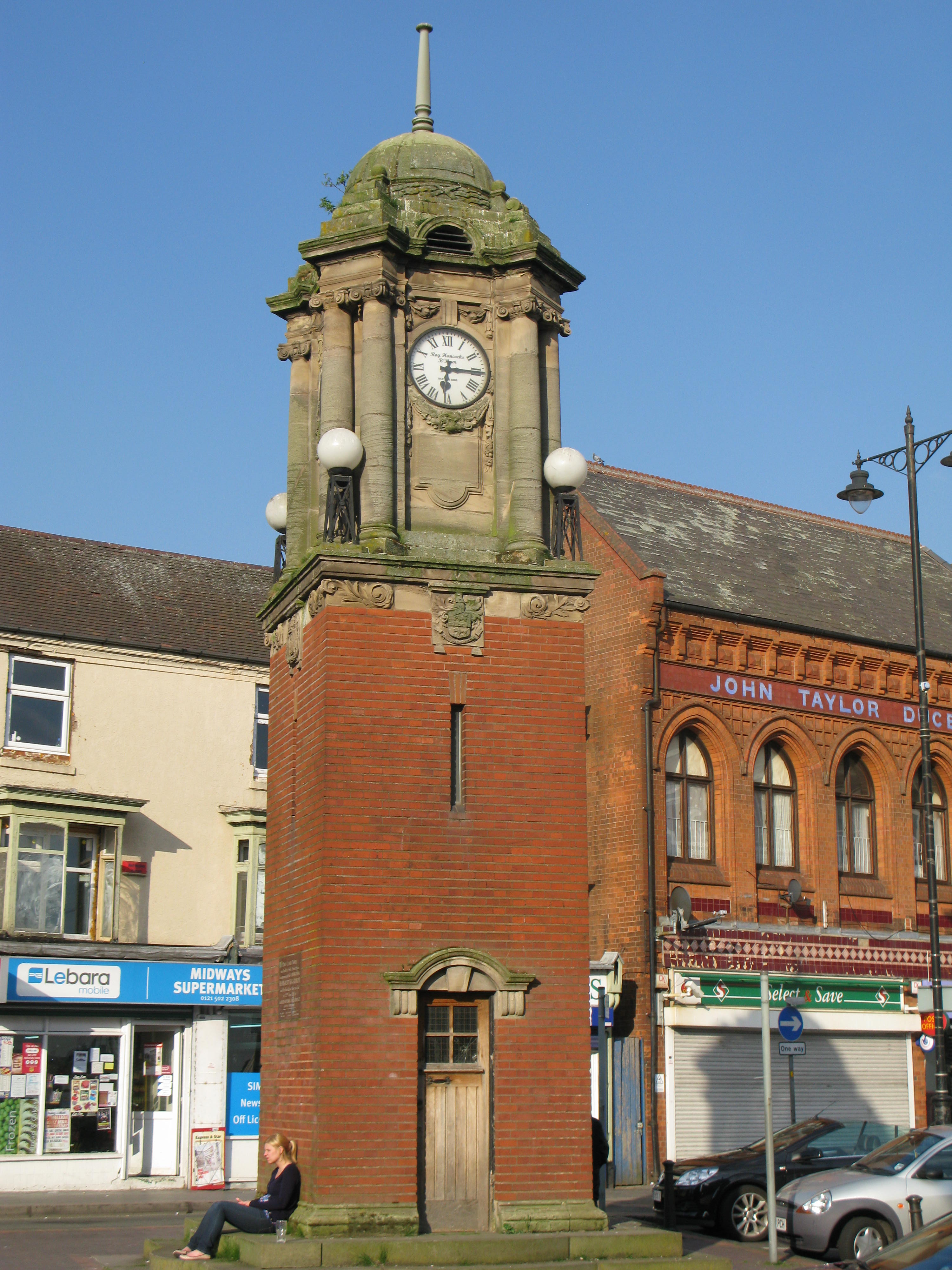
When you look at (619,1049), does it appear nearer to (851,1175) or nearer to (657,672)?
(657,672)

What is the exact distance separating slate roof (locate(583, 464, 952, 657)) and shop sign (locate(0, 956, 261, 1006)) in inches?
407

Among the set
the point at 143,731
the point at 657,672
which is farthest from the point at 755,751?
the point at 143,731

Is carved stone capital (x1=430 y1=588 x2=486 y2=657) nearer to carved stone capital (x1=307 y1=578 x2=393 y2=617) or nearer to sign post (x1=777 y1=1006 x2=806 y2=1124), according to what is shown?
carved stone capital (x1=307 y1=578 x2=393 y2=617)

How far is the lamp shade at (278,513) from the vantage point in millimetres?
17547

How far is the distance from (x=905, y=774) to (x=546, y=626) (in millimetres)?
16591

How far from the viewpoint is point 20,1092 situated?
24.7 metres

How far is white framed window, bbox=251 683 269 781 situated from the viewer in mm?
29344

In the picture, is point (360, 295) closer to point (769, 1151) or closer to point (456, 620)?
point (456, 620)

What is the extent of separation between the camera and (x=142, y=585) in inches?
1224

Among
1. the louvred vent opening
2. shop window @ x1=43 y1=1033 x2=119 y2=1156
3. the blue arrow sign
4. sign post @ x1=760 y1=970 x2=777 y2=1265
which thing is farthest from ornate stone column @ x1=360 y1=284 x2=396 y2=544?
shop window @ x1=43 y1=1033 x2=119 y2=1156

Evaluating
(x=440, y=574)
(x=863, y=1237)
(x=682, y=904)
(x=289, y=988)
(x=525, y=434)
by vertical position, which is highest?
(x=525, y=434)

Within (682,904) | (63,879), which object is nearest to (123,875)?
(63,879)

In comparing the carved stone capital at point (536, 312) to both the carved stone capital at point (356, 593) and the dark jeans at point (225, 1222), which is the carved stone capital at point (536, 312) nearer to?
the carved stone capital at point (356, 593)

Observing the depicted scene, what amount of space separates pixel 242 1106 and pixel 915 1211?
14462 millimetres
